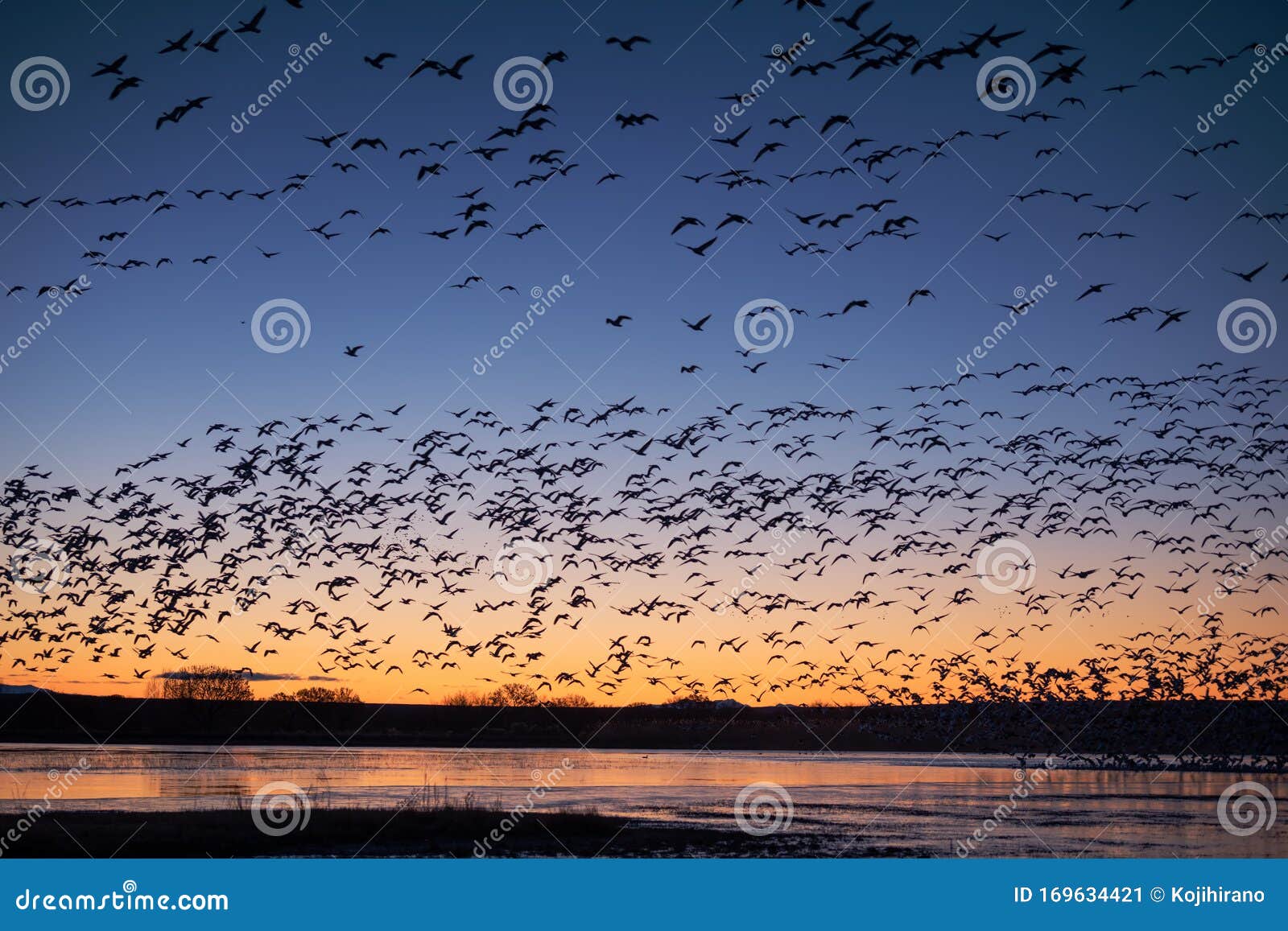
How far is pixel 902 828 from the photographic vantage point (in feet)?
166

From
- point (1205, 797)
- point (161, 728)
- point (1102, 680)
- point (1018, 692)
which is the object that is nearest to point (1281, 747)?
point (1018, 692)

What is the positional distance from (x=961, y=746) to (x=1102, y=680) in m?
115

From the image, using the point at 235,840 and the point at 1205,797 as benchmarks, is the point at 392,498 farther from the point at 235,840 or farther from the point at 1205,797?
the point at 1205,797
